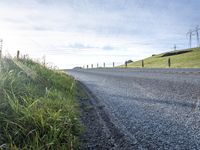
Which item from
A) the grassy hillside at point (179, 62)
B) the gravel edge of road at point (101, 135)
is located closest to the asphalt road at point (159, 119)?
the gravel edge of road at point (101, 135)

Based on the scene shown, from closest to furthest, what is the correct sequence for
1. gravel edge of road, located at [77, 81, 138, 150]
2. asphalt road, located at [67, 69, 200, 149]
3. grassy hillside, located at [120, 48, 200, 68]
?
gravel edge of road, located at [77, 81, 138, 150]
asphalt road, located at [67, 69, 200, 149]
grassy hillside, located at [120, 48, 200, 68]

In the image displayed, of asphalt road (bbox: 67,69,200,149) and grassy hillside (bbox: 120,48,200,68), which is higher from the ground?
grassy hillside (bbox: 120,48,200,68)

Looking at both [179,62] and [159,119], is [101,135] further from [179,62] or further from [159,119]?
[179,62]

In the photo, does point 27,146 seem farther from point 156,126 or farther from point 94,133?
point 156,126

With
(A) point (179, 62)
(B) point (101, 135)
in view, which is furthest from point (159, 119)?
(A) point (179, 62)

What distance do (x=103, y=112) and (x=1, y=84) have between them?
81.3 inches

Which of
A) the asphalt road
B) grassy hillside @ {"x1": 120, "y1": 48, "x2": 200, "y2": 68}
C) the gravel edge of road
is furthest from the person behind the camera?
grassy hillside @ {"x1": 120, "y1": 48, "x2": 200, "y2": 68}

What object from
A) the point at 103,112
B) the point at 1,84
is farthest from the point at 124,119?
the point at 1,84

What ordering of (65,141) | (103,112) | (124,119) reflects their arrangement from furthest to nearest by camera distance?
1. (103,112)
2. (124,119)
3. (65,141)

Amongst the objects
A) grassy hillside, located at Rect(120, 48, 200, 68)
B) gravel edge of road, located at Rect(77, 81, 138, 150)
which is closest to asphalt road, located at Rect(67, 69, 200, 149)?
gravel edge of road, located at Rect(77, 81, 138, 150)

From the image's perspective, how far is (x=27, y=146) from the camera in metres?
3.20

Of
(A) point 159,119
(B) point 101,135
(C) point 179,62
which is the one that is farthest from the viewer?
(C) point 179,62

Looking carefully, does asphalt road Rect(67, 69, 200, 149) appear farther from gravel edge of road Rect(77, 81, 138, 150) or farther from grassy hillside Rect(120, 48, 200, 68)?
grassy hillside Rect(120, 48, 200, 68)

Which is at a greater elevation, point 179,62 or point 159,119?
point 179,62
